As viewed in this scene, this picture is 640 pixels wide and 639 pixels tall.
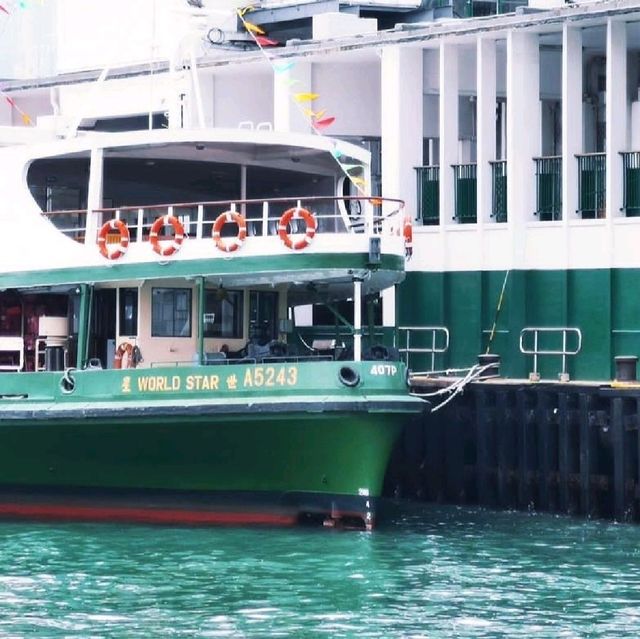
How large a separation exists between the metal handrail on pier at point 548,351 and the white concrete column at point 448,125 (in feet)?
7.75

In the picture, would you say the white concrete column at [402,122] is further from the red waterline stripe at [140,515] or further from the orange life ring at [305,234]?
the red waterline stripe at [140,515]

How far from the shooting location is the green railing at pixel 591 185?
27.9 m

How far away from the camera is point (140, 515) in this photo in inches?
977

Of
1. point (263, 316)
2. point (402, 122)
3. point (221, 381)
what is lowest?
point (221, 381)

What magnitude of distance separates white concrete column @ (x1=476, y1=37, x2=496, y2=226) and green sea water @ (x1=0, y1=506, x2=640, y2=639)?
552 centimetres

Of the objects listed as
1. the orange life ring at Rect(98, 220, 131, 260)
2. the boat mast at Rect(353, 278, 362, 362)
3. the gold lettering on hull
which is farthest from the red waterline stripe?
the orange life ring at Rect(98, 220, 131, 260)

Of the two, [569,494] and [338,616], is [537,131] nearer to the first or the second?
[569,494]

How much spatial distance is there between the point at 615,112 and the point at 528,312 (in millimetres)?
3057

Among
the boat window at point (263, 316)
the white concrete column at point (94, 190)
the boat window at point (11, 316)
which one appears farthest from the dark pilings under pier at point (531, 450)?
the boat window at point (11, 316)

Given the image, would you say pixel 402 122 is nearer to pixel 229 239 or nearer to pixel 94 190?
pixel 94 190

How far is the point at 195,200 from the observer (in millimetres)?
27266

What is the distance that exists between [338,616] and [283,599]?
881 mm

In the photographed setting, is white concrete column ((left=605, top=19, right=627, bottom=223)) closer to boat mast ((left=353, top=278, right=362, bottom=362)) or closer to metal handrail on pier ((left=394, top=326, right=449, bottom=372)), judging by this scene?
metal handrail on pier ((left=394, top=326, right=449, bottom=372))

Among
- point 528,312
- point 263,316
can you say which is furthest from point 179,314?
point 528,312
